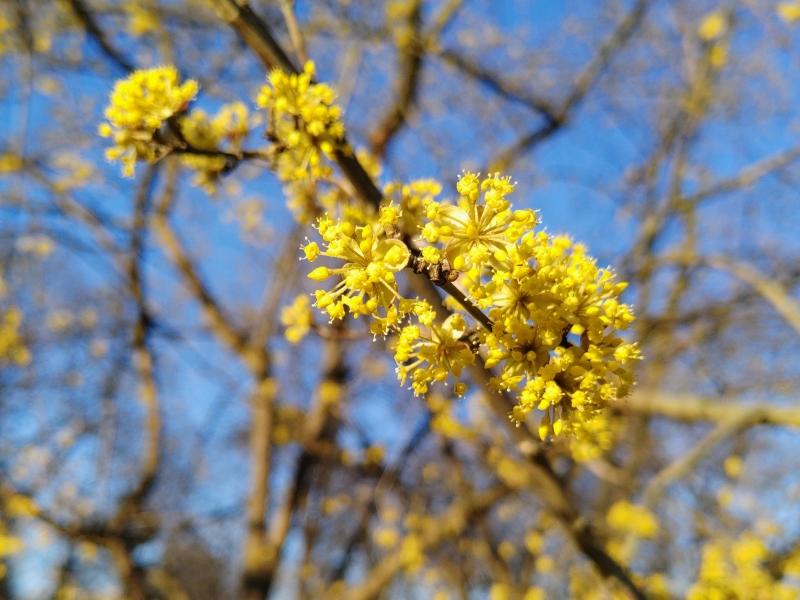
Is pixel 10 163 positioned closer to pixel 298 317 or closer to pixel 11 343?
pixel 11 343

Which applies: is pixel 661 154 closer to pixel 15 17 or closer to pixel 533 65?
pixel 533 65

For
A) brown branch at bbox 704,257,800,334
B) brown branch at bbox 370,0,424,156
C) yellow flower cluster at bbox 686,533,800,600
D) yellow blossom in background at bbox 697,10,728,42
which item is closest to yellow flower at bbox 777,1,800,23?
yellow blossom in background at bbox 697,10,728,42

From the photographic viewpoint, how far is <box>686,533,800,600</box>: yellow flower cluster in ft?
9.66

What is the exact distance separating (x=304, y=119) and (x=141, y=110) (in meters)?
0.48

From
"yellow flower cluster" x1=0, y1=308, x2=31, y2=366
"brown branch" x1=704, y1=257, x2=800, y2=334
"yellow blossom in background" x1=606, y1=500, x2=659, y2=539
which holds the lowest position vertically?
"yellow blossom in background" x1=606, y1=500, x2=659, y2=539

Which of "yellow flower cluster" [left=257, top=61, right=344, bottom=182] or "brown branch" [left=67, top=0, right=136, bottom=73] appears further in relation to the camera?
"brown branch" [left=67, top=0, right=136, bottom=73]

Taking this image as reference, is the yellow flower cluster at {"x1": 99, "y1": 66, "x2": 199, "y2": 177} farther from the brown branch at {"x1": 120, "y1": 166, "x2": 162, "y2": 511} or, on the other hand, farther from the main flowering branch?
the brown branch at {"x1": 120, "y1": 166, "x2": 162, "y2": 511}

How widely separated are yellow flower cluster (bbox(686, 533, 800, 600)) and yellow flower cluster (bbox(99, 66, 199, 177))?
10.5 feet

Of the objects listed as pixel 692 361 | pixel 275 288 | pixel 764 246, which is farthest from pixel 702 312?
pixel 275 288

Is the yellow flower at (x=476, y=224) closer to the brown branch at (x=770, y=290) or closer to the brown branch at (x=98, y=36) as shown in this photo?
the brown branch at (x=770, y=290)

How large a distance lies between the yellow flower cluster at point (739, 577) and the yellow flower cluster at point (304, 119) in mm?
2873

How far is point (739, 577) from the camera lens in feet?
10.5

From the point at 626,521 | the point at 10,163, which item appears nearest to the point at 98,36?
the point at 10,163

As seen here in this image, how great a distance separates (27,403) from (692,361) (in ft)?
25.9
